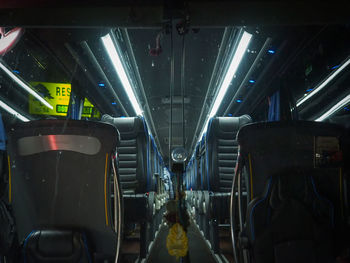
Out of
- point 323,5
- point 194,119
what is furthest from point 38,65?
point 194,119

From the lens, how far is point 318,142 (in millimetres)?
1608

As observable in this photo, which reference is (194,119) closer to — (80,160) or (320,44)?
(320,44)

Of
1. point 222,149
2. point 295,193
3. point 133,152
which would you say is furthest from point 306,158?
point 133,152

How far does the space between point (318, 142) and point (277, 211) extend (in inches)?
19.7

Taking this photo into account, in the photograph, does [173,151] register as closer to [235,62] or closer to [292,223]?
[292,223]

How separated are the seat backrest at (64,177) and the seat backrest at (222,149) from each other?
2054 mm

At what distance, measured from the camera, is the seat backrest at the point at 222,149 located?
3.53 m

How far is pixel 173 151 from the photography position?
2529 millimetres

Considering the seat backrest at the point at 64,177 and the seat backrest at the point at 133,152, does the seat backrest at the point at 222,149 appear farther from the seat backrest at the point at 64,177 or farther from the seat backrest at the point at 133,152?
the seat backrest at the point at 64,177

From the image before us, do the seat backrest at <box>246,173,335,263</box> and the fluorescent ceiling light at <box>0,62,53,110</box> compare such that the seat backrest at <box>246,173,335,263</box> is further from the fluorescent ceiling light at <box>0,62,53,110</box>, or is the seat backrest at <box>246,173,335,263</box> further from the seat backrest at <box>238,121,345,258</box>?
the fluorescent ceiling light at <box>0,62,53,110</box>

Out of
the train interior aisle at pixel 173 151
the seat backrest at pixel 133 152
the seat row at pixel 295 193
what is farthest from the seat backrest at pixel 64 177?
the seat backrest at pixel 133 152

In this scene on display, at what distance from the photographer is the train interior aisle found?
1.58 m

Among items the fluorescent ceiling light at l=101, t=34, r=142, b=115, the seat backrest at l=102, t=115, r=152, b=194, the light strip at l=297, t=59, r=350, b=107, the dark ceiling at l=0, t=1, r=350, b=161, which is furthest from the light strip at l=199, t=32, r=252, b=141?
the fluorescent ceiling light at l=101, t=34, r=142, b=115

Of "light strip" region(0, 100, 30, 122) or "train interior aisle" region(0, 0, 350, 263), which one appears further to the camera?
"light strip" region(0, 100, 30, 122)
